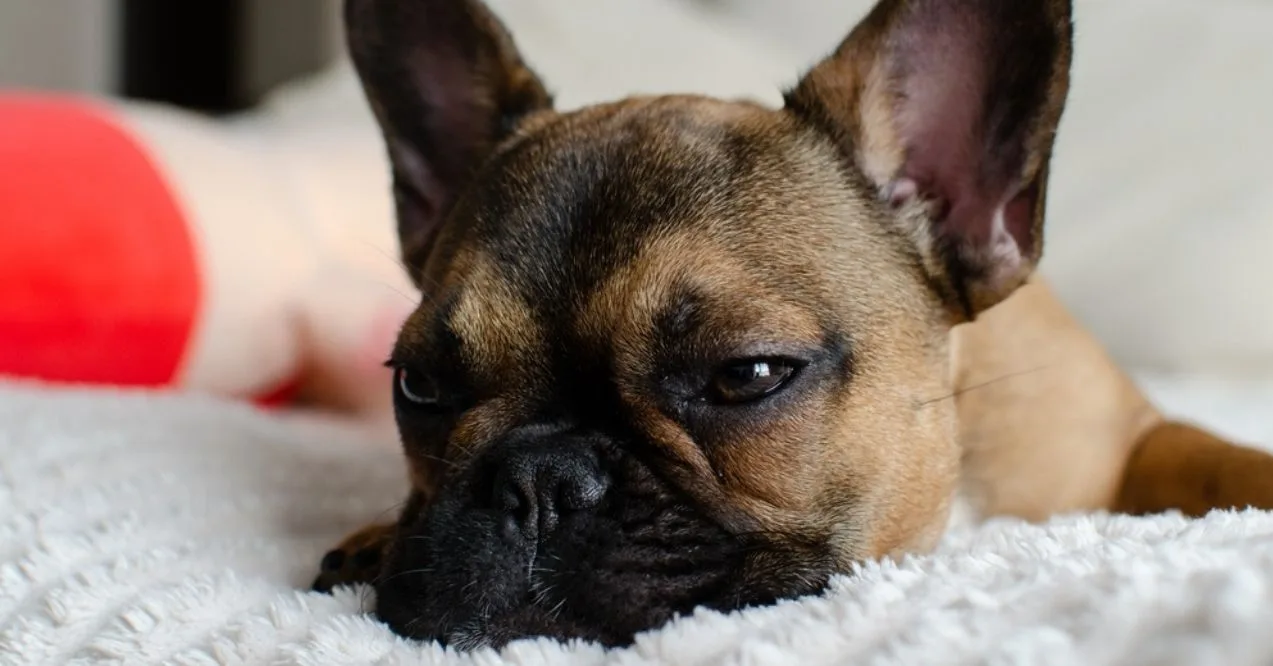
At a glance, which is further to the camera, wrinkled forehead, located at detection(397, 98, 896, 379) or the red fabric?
the red fabric

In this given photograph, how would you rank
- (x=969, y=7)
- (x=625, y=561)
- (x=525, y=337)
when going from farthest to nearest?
(x=969, y=7), (x=525, y=337), (x=625, y=561)

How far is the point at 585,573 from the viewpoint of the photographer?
0.84 metres

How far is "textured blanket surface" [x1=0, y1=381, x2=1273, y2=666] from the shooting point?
590mm

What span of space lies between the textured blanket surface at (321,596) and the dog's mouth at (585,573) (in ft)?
0.18

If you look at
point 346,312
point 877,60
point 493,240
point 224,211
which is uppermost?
point 877,60

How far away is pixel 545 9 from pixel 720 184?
189cm

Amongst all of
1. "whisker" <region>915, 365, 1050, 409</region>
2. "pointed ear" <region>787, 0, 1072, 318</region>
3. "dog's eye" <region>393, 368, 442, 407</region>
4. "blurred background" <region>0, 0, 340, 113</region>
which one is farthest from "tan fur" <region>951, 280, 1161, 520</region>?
"blurred background" <region>0, 0, 340, 113</region>

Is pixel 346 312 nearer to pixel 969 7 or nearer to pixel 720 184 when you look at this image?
pixel 720 184

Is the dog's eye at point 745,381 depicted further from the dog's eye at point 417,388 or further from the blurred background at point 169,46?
the blurred background at point 169,46

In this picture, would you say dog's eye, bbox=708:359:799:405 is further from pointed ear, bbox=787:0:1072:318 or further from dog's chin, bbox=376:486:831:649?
pointed ear, bbox=787:0:1072:318

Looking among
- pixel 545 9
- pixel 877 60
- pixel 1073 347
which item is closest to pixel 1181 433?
pixel 1073 347

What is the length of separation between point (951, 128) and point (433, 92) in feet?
2.05

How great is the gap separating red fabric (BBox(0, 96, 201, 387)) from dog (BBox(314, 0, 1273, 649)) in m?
0.53

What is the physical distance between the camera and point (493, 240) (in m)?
1.05
